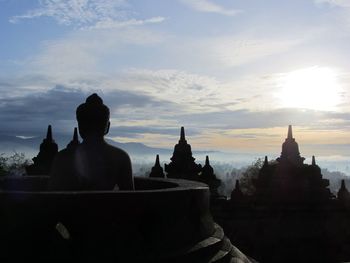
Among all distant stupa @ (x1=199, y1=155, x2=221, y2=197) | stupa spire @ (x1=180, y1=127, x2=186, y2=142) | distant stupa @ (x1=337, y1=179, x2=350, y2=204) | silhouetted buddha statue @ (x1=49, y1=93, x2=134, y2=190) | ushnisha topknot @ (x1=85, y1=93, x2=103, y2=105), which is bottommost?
distant stupa @ (x1=337, y1=179, x2=350, y2=204)

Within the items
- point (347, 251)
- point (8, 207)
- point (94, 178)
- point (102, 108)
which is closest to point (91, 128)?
point (102, 108)

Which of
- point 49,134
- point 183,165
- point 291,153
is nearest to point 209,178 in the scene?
point 183,165

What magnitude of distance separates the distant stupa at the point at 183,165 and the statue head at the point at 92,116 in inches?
566

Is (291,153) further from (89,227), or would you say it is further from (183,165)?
(89,227)

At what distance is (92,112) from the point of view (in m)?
4.87

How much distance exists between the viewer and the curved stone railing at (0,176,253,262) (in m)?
3.68

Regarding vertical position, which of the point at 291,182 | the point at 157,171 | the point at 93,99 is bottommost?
the point at 291,182

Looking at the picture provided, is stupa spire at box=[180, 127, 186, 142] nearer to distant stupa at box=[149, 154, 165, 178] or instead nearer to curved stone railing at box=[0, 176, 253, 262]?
distant stupa at box=[149, 154, 165, 178]

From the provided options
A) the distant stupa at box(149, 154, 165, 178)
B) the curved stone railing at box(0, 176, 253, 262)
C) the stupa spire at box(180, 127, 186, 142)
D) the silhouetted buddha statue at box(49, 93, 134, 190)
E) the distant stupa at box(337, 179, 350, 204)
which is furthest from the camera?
the stupa spire at box(180, 127, 186, 142)

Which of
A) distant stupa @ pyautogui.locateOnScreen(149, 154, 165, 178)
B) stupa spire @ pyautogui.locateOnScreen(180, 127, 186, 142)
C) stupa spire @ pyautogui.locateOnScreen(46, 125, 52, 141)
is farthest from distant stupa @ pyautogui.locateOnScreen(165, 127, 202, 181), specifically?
stupa spire @ pyautogui.locateOnScreen(46, 125, 52, 141)

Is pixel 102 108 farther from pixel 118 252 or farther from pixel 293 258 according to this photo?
pixel 293 258

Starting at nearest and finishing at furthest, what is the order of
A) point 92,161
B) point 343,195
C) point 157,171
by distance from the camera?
point 92,161 < point 157,171 < point 343,195

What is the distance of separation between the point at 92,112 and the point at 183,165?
48.4 ft

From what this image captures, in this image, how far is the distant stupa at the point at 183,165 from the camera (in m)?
19.3
